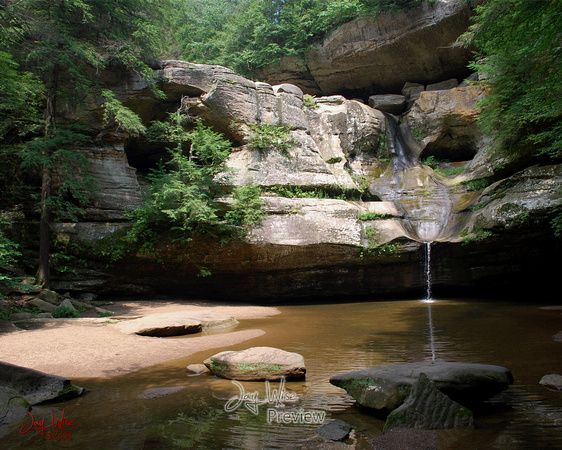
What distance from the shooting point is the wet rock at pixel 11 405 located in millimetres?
3191

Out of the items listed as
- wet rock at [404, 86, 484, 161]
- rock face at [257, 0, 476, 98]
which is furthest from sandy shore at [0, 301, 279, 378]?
rock face at [257, 0, 476, 98]

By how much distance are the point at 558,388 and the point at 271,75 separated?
935 inches

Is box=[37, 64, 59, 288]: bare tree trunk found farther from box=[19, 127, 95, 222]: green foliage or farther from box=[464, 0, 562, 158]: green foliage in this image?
box=[464, 0, 562, 158]: green foliage

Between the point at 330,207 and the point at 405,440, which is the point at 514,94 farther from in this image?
the point at 405,440

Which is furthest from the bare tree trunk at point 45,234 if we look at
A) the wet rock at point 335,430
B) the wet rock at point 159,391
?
the wet rock at point 335,430

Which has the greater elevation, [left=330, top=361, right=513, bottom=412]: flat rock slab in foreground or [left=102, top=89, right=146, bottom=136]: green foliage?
[left=102, top=89, right=146, bottom=136]: green foliage

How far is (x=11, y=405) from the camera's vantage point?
10.8 ft

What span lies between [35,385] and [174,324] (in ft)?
13.5

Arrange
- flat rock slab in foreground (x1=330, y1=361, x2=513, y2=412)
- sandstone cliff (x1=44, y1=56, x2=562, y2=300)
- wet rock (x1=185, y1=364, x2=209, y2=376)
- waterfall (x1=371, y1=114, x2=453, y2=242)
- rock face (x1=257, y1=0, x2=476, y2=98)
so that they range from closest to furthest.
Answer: flat rock slab in foreground (x1=330, y1=361, x2=513, y2=412), wet rock (x1=185, y1=364, x2=209, y2=376), sandstone cliff (x1=44, y1=56, x2=562, y2=300), waterfall (x1=371, y1=114, x2=453, y2=242), rock face (x1=257, y1=0, x2=476, y2=98)

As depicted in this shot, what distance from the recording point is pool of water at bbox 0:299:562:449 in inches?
111

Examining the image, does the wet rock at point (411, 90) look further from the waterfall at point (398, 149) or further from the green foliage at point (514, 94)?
the green foliage at point (514, 94)

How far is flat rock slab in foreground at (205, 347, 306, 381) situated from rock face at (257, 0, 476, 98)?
20.6 meters

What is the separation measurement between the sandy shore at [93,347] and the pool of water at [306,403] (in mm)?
453

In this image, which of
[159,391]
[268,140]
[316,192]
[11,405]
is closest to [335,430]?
[159,391]
